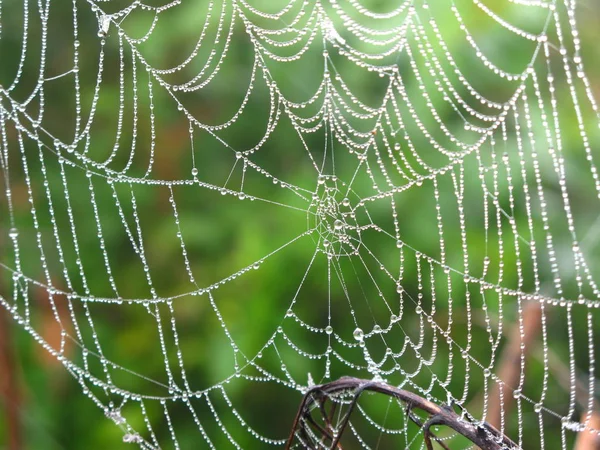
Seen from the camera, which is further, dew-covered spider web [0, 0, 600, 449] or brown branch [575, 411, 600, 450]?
dew-covered spider web [0, 0, 600, 449]

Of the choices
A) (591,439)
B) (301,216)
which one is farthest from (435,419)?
(301,216)

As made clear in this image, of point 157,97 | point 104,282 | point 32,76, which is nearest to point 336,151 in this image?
point 157,97

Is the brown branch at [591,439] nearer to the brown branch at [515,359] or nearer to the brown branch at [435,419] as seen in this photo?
the brown branch at [515,359]

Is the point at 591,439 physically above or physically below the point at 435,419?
below

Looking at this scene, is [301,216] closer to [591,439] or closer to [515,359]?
[515,359]

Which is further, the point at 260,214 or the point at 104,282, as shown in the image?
the point at 104,282

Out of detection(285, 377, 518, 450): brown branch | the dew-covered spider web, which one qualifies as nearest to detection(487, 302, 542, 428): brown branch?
the dew-covered spider web

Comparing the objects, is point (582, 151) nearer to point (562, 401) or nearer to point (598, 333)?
point (598, 333)

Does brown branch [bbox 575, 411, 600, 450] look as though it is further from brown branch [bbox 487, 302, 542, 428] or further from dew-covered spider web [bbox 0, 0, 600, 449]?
dew-covered spider web [bbox 0, 0, 600, 449]
